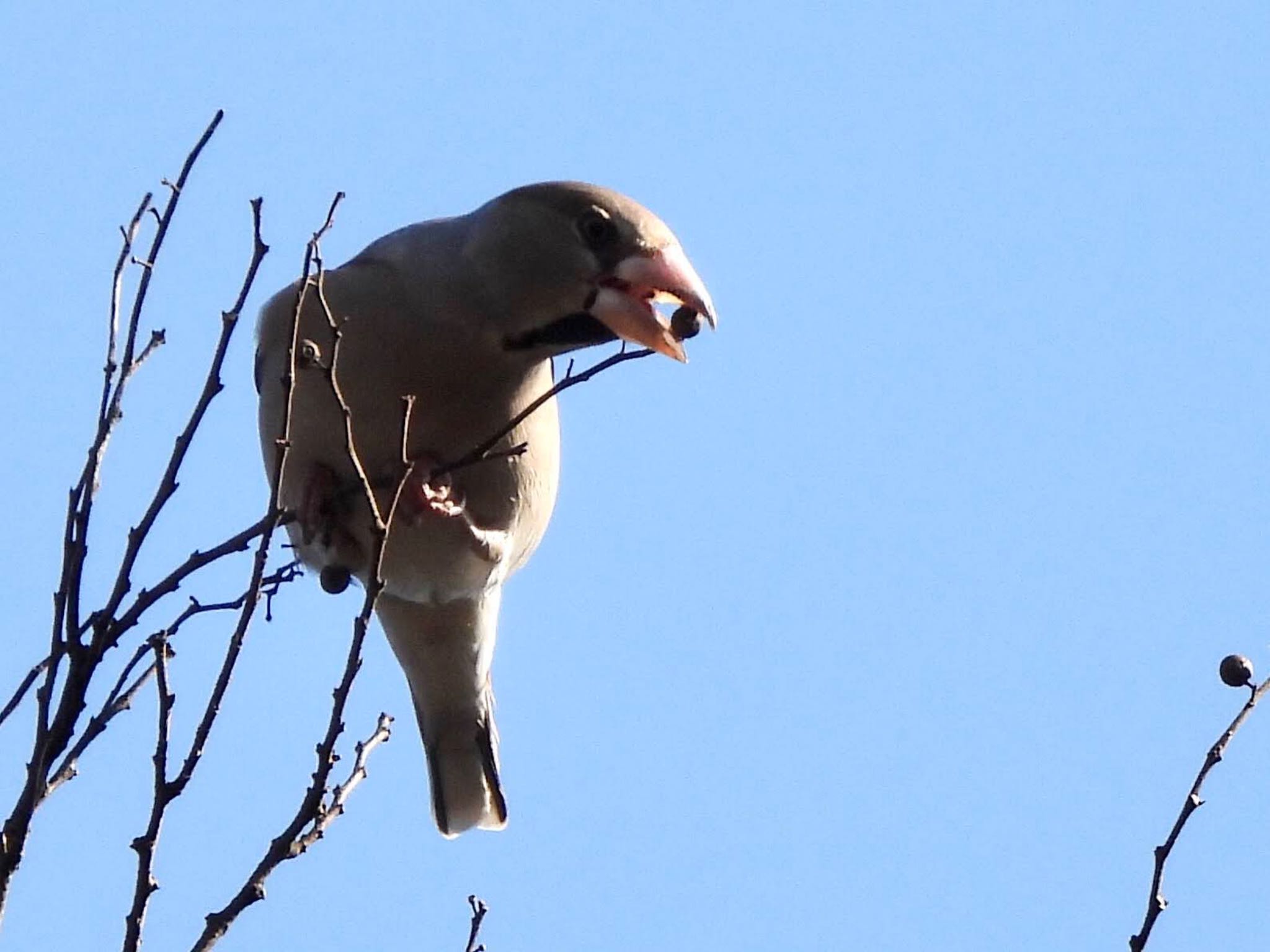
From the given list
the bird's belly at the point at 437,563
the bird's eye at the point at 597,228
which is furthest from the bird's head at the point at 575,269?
the bird's belly at the point at 437,563

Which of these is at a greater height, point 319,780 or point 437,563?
point 437,563

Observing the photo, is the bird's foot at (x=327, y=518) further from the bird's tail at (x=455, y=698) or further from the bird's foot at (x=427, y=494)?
the bird's tail at (x=455, y=698)

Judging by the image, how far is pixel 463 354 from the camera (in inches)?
192

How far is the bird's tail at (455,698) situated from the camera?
5602 millimetres

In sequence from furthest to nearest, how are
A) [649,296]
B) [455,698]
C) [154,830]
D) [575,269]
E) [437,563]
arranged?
1. [455,698]
2. [437,563]
3. [575,269]
4. [649,296]
5. [154,830]

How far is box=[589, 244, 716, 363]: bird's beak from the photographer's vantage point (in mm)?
4664

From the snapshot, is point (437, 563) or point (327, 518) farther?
point (437, 563)

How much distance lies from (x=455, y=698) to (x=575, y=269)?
5.15ft

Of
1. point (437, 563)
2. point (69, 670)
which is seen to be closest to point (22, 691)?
point (69, 670)

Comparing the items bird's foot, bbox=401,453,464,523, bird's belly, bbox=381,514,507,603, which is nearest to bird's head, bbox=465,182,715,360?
bird's foot, bbox=401,453,464,523

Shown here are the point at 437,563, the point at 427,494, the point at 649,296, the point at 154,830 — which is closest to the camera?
the point at 154,830

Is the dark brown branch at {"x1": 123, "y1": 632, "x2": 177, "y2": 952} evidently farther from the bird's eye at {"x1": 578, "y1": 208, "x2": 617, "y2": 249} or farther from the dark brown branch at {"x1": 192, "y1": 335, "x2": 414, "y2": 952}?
the bird's eye at {"x1": 578, "y1": 208, "x2": 617, "y2": 249}

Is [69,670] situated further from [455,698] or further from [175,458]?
[455,698]

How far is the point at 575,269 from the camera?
4930mm
